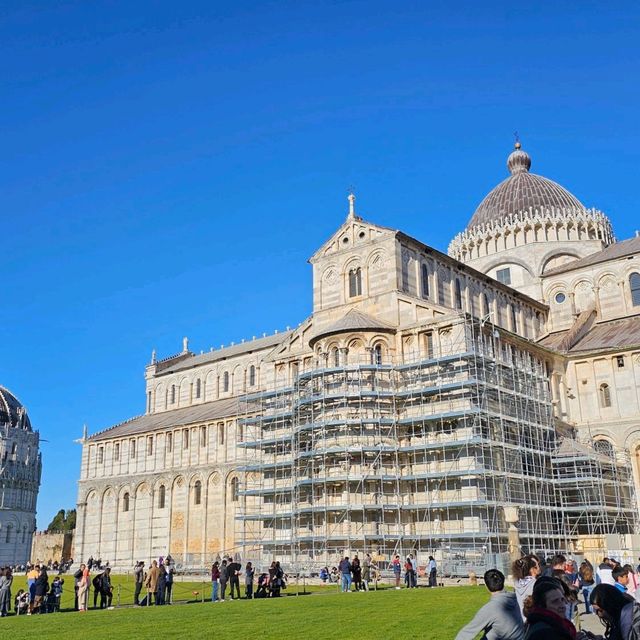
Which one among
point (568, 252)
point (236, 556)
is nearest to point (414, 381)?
point (236, 556)

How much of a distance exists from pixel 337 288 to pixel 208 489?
19521 mm

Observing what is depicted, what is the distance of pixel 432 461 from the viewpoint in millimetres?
34906

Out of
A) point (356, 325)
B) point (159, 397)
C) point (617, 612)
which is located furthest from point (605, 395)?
point (159, 397)

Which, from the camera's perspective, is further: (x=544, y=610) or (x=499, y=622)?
(x=499, y=622)

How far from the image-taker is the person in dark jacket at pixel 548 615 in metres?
Answer: 4.77

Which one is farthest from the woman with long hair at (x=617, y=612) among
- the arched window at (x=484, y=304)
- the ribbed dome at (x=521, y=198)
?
the ribbed dome at (x=521, y=198)

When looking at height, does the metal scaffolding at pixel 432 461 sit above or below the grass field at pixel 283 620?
above

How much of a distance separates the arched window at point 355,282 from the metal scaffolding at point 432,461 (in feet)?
14.0

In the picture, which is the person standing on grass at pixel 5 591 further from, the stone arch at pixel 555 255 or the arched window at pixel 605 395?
the stone arch at pixel 555 255

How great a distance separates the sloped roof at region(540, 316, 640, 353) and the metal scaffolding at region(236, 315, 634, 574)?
201 inches

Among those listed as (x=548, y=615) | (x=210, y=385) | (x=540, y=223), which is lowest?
(x=548, y=615)

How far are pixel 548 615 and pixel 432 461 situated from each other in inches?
1202

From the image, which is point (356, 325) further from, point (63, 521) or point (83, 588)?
point (63, 521)

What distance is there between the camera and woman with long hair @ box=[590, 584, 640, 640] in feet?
20.7
